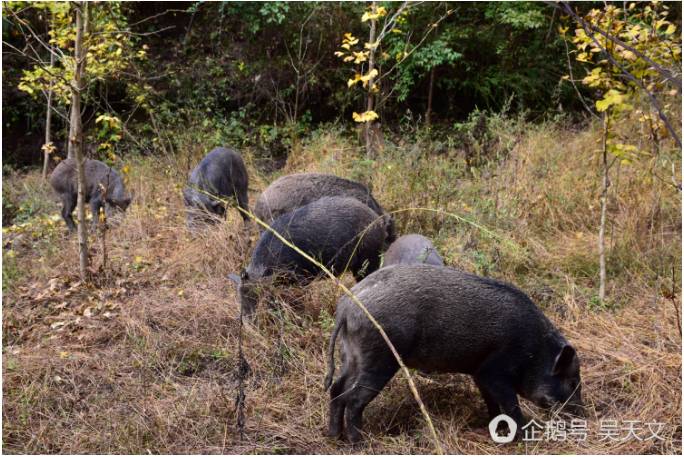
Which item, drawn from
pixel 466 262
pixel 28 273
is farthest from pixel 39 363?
pixel 466 262

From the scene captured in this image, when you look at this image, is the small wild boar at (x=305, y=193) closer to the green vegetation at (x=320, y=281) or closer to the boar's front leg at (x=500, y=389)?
the green vegetation at (x=320, y=281)

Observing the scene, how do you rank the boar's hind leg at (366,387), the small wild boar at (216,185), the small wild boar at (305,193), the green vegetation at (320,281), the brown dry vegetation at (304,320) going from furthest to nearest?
the small wild boar at (216,185) → the small wild boar at (305,193) → the green vegetation at (320,281) → the brown dry vegetation at (304,320) → the boar's hind leg at (366,387)

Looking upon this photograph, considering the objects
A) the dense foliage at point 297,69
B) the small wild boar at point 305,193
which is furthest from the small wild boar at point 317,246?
the dense foliage at point 297,69

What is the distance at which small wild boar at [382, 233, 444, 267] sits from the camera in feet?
18.0

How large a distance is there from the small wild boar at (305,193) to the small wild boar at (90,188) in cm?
277

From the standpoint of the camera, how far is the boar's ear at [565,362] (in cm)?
393

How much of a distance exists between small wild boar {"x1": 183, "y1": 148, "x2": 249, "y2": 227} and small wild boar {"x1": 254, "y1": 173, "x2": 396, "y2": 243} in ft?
1.96

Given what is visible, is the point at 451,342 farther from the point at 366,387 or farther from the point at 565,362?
the point at 565,362

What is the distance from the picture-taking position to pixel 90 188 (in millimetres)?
9109

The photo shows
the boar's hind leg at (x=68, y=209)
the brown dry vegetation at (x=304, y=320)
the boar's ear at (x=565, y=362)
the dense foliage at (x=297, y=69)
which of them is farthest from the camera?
the dense foliage at (x=297, y=69)

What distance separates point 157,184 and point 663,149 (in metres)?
6.60

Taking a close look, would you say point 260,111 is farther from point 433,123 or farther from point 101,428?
point 101,428

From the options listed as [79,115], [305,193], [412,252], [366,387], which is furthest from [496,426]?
[79,115]

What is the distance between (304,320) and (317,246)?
71cm
